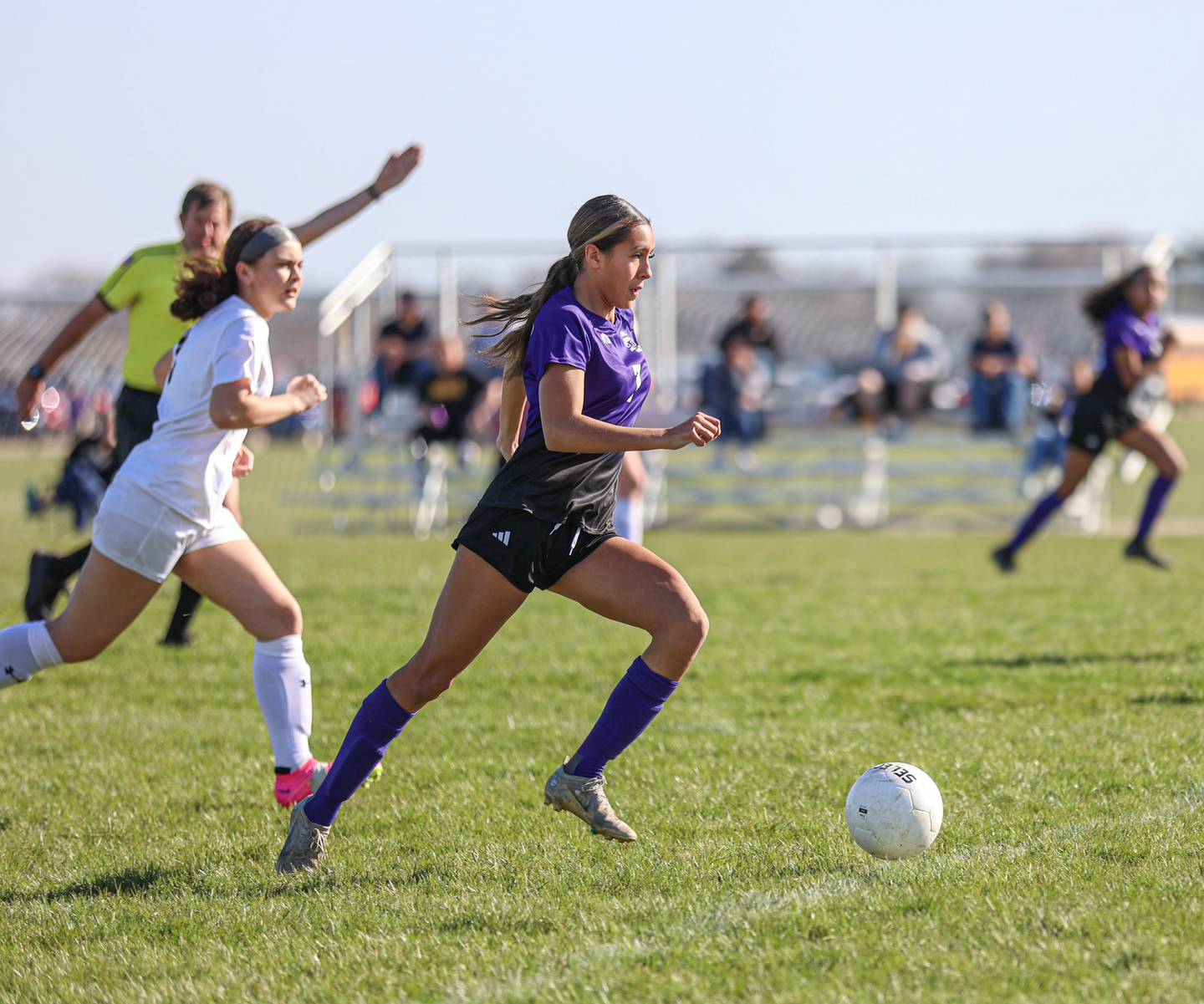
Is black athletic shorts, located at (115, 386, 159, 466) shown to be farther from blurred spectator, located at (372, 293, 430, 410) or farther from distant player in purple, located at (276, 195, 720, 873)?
blurred spectator, located at (372, 293, 430, 410)

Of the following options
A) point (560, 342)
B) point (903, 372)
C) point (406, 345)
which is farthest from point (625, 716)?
point (903, 372)

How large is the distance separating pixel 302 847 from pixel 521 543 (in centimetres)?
112

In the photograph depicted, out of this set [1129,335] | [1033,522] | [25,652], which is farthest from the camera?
[1033,522]

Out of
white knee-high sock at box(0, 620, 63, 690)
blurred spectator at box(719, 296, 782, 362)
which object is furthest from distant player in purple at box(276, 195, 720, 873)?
blurred spectator at box(719, 296, 782, 362)

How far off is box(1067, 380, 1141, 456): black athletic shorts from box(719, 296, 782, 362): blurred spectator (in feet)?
22.7

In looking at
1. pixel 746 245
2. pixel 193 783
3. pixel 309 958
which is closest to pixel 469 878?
pixel 309 958

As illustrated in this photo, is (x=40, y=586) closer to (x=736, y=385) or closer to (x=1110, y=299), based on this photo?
(x=1110, y=299)

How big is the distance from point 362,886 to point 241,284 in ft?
6.44

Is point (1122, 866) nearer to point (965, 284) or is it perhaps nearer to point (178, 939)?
point (178, 939)

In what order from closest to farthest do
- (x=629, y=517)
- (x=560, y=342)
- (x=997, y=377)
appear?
(x=560, y=342) → (x=629, y=517) → (x=997, y=377)

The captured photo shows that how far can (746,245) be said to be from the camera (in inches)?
704

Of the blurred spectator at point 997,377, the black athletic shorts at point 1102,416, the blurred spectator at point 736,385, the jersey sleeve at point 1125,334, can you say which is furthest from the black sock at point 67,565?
the blurred spectator at point 997,377

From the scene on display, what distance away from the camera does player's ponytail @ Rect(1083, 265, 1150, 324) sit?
36.1 ft

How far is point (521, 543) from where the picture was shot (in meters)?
4.36
